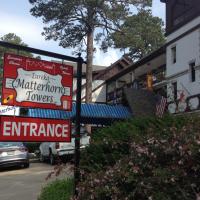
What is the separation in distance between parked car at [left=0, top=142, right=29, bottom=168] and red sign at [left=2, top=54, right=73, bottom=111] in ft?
46.2

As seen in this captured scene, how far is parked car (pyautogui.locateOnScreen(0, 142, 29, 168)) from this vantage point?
21.8 metres

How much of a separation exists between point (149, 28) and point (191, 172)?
122 feet

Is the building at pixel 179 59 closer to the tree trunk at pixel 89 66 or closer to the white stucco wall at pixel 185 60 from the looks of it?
the white stucco wall at pixel 185 60

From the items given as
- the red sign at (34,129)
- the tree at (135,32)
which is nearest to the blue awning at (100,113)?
the tree at (135,32)

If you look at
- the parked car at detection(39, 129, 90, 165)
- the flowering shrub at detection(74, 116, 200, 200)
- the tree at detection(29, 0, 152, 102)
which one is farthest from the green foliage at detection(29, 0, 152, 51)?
the flowering shrub at detection(74, 116, 200, 200)

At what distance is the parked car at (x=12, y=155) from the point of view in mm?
21797

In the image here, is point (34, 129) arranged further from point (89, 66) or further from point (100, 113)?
point (89, 66)

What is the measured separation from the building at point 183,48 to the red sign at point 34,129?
23060 mm

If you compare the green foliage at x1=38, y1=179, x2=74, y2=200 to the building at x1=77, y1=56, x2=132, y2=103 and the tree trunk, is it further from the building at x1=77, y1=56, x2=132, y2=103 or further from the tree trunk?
the building at x1=77, y1=56, x2=132, y2=103

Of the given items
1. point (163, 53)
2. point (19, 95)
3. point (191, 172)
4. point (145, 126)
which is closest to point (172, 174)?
point (191, 172)

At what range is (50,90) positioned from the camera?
811 centimetres

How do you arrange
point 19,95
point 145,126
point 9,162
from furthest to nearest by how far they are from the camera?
point 9,162 < point 19,95 < point 145,126

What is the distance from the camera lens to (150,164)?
5.70 meters

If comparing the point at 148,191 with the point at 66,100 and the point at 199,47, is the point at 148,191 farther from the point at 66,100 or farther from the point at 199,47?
the point at 199,47
